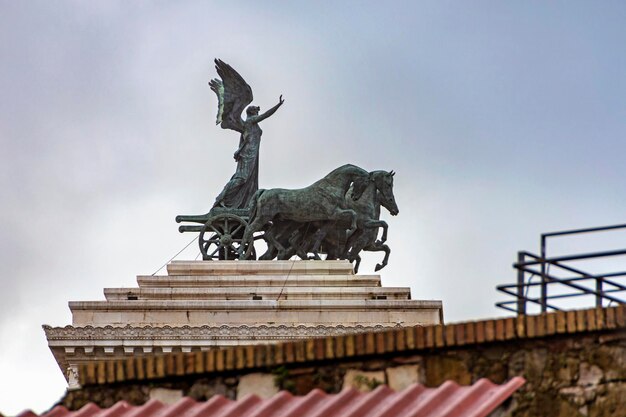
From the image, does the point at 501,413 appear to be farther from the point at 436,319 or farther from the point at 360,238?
the point at 360,238

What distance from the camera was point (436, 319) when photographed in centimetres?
5903

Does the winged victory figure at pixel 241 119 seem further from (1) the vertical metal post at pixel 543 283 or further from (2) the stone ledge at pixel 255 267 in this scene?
(1) the vertical metal post at pixel 543 283

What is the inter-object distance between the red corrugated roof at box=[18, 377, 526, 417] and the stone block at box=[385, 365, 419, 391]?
0.07 metres

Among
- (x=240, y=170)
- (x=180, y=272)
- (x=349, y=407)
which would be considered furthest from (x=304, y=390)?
(x=240, y=170)

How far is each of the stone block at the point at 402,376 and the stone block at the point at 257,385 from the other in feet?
2.41

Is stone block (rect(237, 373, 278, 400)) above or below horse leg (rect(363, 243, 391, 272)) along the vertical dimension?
below

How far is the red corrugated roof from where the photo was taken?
48.3 feet

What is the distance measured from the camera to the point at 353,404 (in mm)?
15227

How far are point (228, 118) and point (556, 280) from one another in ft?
178

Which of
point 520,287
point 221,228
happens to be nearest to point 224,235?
point 221,228

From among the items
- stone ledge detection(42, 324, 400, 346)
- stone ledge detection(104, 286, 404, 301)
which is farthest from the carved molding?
stone ledge detection(104, 286, 404, 301)

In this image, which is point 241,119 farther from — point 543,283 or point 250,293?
point 543,283

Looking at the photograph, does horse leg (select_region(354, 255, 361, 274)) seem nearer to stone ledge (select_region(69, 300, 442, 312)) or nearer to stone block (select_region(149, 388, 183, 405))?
stone ledge (select_region(69, 300, 442, 312))

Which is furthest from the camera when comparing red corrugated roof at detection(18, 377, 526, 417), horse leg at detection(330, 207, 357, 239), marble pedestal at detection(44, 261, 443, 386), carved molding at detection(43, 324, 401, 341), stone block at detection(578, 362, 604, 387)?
horse leg at detection(330, 207, 357, 239)
